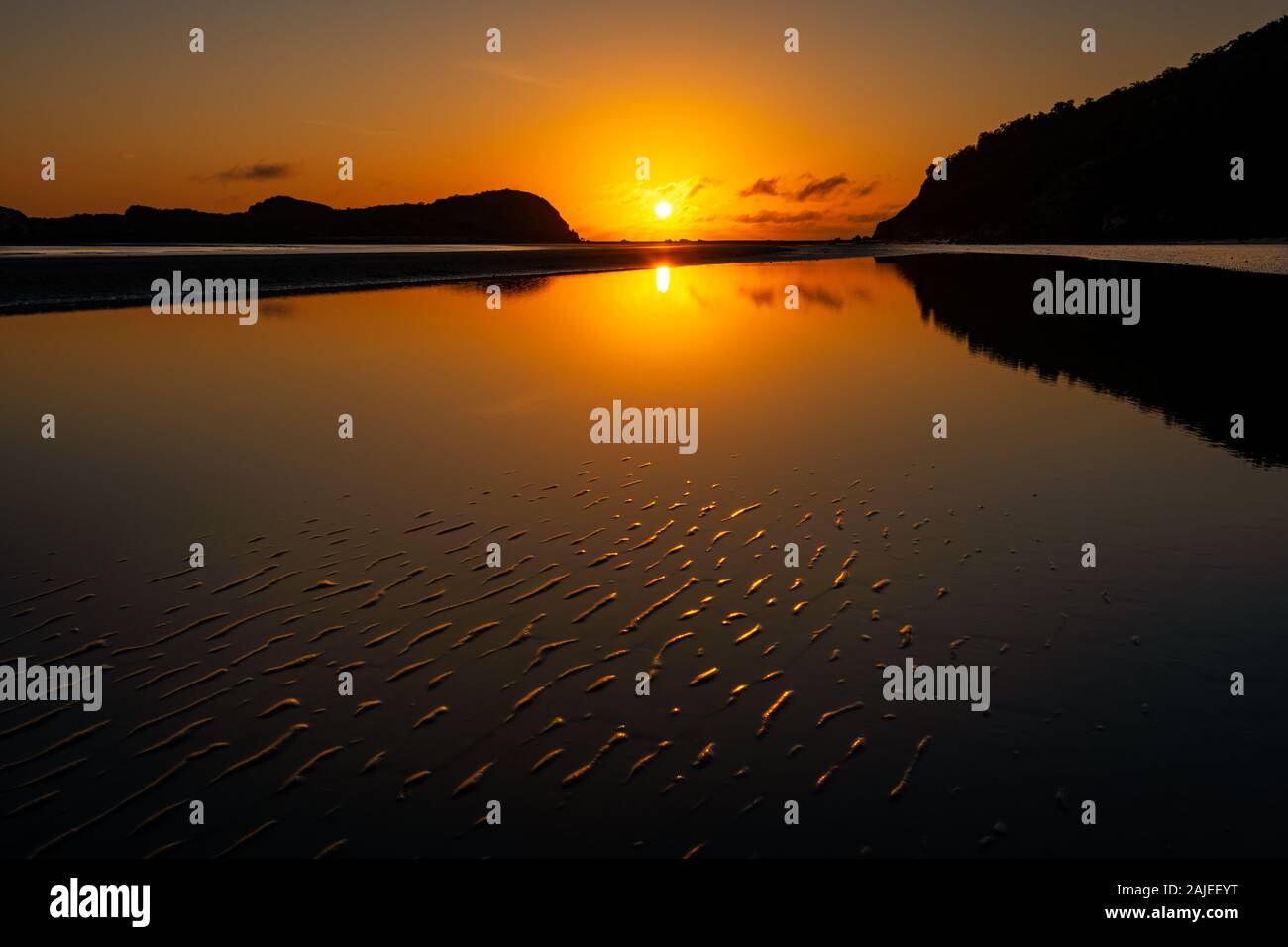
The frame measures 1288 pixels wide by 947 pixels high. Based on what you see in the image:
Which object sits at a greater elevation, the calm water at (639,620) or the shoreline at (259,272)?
the shoreline at (259,272)

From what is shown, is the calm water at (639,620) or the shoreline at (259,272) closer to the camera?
the calm water at (639,620)

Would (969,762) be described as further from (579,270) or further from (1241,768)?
(579,270)

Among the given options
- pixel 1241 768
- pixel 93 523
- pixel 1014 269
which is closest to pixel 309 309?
pixel 93 523

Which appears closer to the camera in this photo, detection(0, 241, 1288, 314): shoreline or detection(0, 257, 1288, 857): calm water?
detection(0, 257, 1288, 857): calm water

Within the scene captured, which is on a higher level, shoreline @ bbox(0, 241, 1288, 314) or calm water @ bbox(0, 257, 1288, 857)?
shoreline @ bbox(0, 241, 1288, 314)

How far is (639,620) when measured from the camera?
417 inches

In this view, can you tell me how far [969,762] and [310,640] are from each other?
7.39 m

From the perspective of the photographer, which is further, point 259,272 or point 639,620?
point 259,272

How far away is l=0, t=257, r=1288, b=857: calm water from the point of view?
7.08 meters

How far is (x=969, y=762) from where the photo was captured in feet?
25.1

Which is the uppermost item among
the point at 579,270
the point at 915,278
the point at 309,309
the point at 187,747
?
the point at 579,270

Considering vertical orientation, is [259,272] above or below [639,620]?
above

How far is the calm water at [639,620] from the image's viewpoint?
7078 mm
